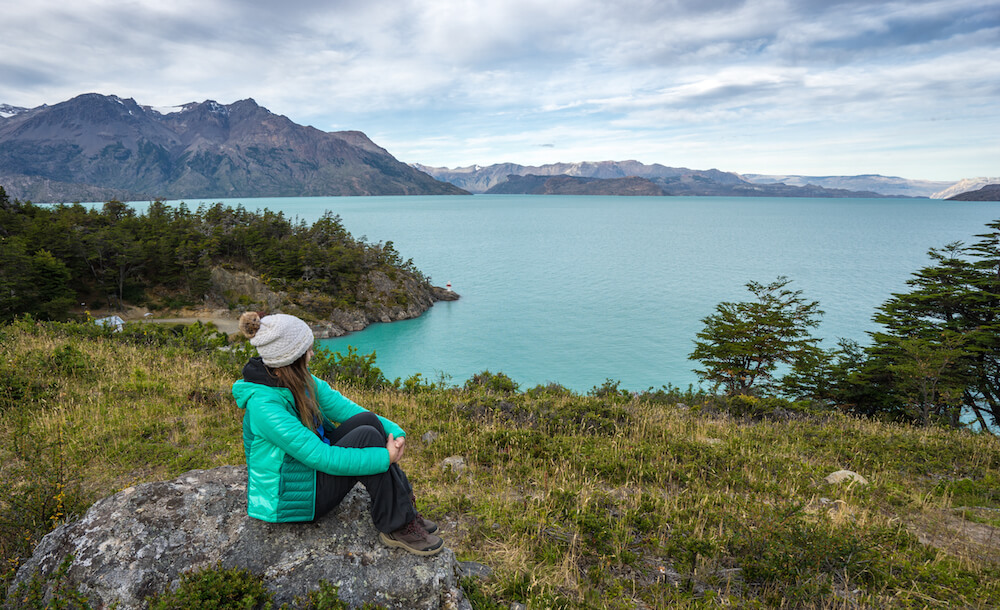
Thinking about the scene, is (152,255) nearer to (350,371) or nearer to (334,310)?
(334,310)

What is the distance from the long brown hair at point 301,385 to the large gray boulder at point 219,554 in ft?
3.20

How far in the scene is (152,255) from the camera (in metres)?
54.2

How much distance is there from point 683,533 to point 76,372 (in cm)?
1328

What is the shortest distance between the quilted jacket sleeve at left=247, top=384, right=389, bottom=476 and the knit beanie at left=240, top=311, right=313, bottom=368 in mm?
326

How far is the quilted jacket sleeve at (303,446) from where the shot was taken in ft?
12.0

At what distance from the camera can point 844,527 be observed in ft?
18.7

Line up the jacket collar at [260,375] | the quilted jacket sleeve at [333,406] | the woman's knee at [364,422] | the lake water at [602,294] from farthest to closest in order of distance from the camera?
1. the lake water at [602,294]
2. the quilted jacket sleeve at [333,406]
3. the woman's knee at [364,422]
4. the jacket collar at [260,375]

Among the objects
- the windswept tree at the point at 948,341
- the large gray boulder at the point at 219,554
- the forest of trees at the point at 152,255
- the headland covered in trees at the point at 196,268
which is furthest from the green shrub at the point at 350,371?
the forest of trees at the point at 152,255

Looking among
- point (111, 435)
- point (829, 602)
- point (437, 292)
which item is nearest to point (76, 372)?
point (111, 435)

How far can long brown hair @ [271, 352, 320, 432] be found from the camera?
3879 mm

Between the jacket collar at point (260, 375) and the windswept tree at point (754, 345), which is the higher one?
the jacket collar at point (260, 375)

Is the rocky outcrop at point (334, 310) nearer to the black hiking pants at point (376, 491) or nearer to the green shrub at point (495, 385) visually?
the green shrub at point (495, 385)

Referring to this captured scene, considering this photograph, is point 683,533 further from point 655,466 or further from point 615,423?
point 615,423

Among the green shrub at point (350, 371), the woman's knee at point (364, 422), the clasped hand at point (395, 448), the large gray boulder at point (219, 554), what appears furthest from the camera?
the green shrub at point (350, 371)
